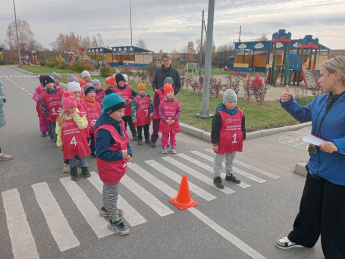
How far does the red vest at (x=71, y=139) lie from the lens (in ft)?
15.3

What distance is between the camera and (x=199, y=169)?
5.42m

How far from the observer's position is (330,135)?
2512mm

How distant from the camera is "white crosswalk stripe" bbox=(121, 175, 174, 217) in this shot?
3848 millimetres

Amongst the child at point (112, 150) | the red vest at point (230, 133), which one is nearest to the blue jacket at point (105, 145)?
the child at point (112, 150)

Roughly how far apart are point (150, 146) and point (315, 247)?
4.48 meters

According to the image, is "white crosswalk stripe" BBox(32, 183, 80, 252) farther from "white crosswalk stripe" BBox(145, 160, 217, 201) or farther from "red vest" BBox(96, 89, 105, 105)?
"red vest" BBox(96, 89, 105, 105)

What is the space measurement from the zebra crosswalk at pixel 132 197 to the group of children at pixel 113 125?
228 mm

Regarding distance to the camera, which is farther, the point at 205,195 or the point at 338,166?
the point at 205,195

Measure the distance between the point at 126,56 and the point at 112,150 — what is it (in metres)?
48.8

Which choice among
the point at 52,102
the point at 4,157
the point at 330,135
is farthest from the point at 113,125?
the point at 4,157

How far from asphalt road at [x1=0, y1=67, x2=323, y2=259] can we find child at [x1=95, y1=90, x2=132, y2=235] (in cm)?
35

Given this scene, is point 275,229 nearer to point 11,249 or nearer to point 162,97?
point 11,249

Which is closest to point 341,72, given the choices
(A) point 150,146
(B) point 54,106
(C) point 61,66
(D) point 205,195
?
(D) point 205,195

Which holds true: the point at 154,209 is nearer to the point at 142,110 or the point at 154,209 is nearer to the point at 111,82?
the point at 142,110
